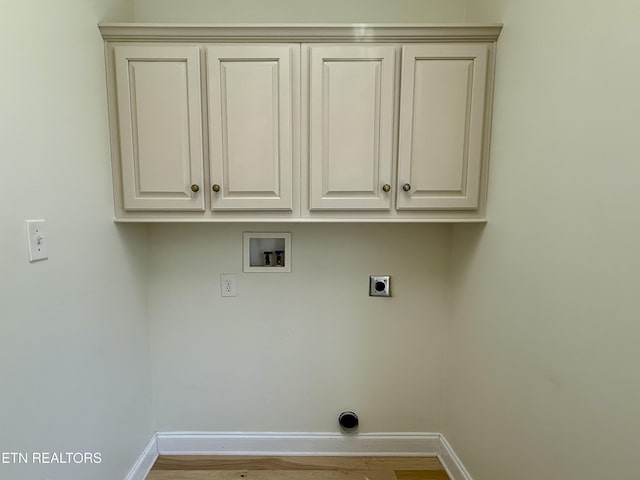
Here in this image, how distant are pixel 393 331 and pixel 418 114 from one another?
112 cm

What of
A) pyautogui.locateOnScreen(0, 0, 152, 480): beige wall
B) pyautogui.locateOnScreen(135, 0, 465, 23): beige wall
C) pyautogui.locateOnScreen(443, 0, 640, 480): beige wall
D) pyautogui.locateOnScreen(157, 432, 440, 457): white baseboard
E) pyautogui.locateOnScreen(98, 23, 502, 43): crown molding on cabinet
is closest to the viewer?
pyautogui.locateOnScreen(443, 0, 640, 480): beige wall

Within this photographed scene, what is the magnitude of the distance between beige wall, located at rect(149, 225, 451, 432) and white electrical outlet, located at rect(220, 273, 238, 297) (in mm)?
28

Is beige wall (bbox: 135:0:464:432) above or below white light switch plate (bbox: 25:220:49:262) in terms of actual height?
below

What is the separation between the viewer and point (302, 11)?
1547 millimetres

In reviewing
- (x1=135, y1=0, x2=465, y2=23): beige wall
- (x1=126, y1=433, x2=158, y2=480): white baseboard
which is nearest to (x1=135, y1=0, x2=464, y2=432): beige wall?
(x1=126, y1=433, x2=158, y2=480): white baseboard

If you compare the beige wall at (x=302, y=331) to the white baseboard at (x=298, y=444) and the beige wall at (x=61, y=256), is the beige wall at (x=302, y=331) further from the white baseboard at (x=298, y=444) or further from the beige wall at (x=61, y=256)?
the beige wall at (x=61, y=256)

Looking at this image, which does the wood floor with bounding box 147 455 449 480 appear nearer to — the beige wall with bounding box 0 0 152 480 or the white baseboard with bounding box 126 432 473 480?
the white baseboard with bounding box 126 432 473 480

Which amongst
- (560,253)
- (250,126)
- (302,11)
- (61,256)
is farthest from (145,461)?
(302,11)

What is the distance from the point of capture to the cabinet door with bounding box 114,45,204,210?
4.22 ft

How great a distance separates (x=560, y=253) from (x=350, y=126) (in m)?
0.88

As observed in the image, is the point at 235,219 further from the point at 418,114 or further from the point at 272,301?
the point at 418,114

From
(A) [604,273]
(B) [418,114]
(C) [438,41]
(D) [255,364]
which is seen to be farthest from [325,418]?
(C) [438,41]

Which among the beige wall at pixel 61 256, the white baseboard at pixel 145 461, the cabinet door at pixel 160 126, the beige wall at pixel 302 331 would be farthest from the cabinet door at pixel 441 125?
the white baseboard at pixel 145 461

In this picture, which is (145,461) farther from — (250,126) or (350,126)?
(350,126)
